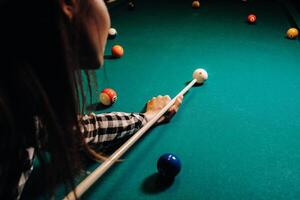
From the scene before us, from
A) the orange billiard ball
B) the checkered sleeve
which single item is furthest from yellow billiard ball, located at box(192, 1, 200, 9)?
the checkered sleeve

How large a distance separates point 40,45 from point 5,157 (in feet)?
0.87

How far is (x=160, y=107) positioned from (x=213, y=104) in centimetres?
31

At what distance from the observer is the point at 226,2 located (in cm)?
379

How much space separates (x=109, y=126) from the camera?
129 cm

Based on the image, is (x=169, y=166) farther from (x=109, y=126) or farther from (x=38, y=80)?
(x=38, y=80)

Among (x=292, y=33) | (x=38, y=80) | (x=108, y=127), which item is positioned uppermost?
(x=38, y=80)

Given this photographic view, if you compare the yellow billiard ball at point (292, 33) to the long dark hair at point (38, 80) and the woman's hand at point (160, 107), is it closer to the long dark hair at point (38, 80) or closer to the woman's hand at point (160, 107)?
the woman's hand at point (160, 107)

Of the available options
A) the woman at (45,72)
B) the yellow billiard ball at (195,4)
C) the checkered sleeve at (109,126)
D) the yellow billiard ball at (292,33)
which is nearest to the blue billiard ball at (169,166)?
the checkered sleeve at (109,126)

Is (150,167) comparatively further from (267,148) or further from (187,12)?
(187,12)

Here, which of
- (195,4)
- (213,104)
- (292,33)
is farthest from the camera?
(195,4)

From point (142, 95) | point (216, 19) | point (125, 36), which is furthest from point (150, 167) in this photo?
point (216, 19)

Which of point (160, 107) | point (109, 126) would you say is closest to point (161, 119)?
point (160, 107)

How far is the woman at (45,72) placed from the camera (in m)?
0.50

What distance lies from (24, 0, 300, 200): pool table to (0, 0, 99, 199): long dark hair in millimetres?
464
